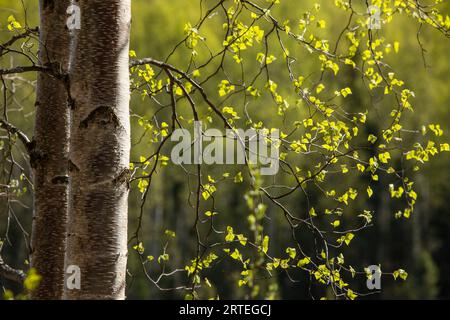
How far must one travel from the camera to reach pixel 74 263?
342cm

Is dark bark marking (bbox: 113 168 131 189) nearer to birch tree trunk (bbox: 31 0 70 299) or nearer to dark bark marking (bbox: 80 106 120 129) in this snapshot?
dark bark marking (bbox: 80 106 120 129)

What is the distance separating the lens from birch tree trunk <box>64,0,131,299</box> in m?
3.41

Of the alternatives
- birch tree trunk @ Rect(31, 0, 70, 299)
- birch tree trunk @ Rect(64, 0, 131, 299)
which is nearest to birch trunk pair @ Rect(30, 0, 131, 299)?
birch tree trunk @ Rect(64, 0, 131, 299)

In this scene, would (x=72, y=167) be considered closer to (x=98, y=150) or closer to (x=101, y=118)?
(x=98, y=150)

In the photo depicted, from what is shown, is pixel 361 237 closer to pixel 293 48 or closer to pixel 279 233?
pixel 279 233

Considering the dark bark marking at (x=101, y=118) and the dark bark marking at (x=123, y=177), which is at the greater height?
the dark bark marking at (x=101, y=118)

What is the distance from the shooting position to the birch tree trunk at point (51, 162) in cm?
433

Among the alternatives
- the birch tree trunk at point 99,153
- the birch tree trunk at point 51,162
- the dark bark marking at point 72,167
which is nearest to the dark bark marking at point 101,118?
the birch tree trunk at point 99,153

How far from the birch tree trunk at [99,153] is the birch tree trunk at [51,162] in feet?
2.45

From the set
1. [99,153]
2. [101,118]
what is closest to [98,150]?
[99,153]

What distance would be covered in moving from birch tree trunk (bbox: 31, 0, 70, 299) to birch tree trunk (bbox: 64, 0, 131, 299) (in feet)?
2.45

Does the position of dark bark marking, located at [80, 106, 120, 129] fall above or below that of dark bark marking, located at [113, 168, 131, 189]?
above

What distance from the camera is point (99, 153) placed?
3.46 m

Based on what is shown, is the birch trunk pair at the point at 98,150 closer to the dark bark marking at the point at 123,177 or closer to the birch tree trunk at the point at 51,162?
the dark bark marking at the point at 123,177
